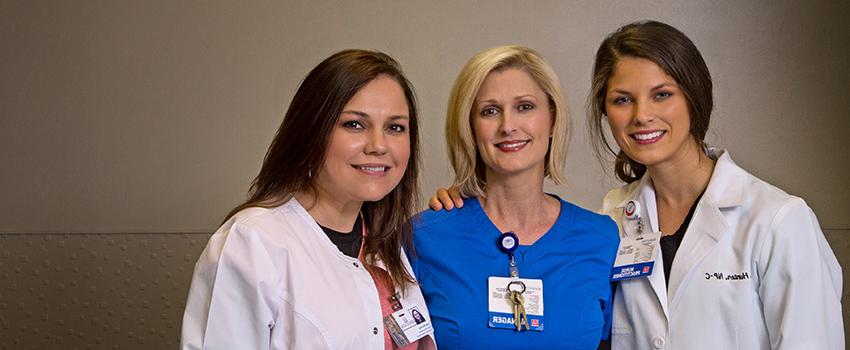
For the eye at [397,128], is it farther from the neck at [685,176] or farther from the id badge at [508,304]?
the neck at [685,176]

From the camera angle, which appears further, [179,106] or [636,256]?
[179,106]

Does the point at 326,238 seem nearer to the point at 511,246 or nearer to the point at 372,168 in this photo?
the point at 372,168

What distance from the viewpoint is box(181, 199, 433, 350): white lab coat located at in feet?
5.82

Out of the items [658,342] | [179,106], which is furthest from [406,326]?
[179,106]

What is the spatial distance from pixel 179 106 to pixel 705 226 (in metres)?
2.94

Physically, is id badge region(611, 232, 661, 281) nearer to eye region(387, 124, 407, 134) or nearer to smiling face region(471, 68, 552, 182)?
smiling face region(471, 68, 552, 182)

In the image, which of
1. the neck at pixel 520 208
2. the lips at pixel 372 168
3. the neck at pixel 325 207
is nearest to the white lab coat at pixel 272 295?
the neck at pixel 325 207

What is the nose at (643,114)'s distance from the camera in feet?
7.29

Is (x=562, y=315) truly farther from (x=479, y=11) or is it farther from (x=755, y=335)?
(x=479, y=11)

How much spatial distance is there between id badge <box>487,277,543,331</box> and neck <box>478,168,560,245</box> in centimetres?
18

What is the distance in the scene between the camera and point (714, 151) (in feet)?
7.87

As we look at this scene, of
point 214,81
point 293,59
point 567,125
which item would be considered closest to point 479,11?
point 293,59

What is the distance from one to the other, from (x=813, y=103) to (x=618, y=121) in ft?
6.66

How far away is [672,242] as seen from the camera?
2.30m
